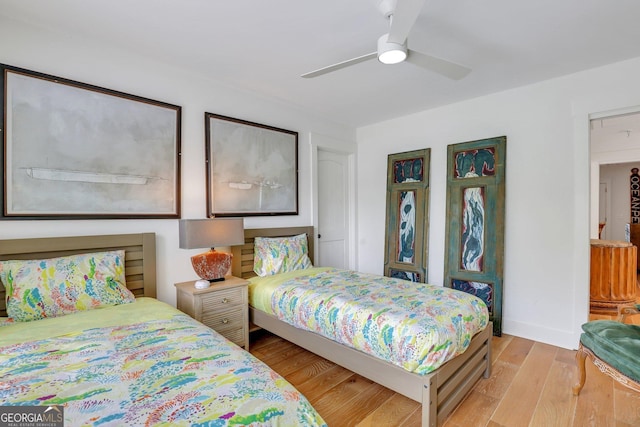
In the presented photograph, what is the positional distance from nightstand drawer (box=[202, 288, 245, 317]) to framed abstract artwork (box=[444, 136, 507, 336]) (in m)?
2.35

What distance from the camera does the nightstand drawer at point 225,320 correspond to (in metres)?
2.52

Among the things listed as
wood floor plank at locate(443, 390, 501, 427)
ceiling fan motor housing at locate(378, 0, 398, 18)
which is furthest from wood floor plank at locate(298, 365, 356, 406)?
ceiling fan motor housing at locate(378, 0, 398, 18)

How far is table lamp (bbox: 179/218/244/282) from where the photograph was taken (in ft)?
8.27

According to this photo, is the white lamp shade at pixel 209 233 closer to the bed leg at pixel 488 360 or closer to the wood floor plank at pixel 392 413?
the wood floor plank at pixel 392 413

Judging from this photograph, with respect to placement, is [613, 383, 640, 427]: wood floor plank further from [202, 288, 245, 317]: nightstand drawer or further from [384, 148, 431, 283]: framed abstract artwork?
[202, 288, 245, 317]: nightstand drawer

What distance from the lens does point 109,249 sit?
Answer: 235cm

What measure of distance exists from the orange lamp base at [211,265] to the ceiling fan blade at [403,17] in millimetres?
2173

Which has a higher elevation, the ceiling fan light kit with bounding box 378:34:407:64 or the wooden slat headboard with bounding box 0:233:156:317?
the ceiling fan light kit with bounding box 378:34:407:64

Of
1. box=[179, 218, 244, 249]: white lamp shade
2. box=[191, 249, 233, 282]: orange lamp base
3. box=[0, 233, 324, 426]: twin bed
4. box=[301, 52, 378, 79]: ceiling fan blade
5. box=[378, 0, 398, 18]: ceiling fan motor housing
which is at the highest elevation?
box=[378, 0, 398, 18]: ceiling fan motor housing

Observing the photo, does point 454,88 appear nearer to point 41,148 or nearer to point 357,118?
point 357,118

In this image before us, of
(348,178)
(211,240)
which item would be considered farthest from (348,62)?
(348,178)

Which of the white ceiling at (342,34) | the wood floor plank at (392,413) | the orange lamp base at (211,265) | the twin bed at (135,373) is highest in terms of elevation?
the white ceiling at (342,34)

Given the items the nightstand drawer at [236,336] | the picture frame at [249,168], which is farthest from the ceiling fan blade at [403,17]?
the nightstand drawer at [236,336]

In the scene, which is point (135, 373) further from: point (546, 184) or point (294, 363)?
point (546, 184)
